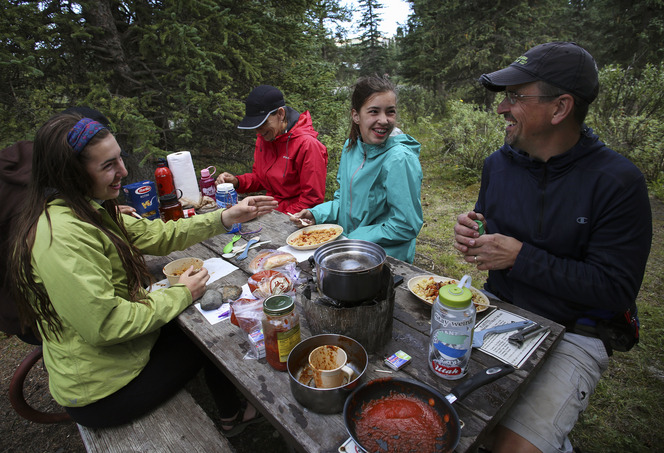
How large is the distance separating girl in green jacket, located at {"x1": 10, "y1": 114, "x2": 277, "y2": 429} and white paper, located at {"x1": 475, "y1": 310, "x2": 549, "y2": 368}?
1.55 metres

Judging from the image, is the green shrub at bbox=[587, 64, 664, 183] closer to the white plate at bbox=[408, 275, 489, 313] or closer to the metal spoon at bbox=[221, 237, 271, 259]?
the white plate at bbox=[408, 275, 489, 313]

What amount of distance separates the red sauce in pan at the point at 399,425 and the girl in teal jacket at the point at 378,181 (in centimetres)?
146

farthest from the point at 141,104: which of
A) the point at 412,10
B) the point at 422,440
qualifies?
the point at 412,10

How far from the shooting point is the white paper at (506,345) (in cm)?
148

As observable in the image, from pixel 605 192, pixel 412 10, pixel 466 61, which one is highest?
pixel 412 10

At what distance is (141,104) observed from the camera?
4.45m

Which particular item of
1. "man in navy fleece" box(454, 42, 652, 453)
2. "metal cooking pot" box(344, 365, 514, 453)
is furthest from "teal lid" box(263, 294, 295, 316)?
"man in navy fleece" box(454, 42, 652, 453)

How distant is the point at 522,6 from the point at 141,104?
1401cm

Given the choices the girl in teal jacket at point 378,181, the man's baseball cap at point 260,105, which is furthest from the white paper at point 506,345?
the man's baseball cap at point 260,105

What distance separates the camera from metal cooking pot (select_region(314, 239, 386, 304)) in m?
1.35

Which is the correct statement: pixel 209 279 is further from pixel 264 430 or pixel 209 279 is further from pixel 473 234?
pixel 473 234

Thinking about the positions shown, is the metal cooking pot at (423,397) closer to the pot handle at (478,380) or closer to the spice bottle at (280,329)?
the pot handle at (478,380)

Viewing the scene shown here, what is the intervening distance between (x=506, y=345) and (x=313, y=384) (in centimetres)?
90

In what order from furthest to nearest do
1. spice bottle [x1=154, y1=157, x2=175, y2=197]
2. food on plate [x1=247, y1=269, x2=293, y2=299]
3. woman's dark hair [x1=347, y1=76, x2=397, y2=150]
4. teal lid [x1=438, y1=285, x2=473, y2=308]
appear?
1. spice bottle [x1=154, y1=157, x2=175, y2=197]
2. woman's dark hair [x1=347, y1=76, x2=397, y2=150]
3. food on plate [x1=247, y1=269, x2=293, y2=299]
4. teal lid [x1=438, y1=285, x2=473, y2=308]
